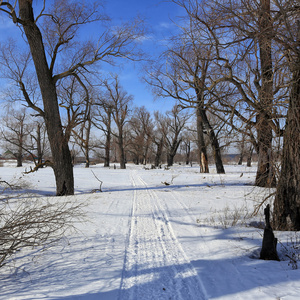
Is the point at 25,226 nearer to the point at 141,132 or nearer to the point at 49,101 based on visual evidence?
the point at 49,101

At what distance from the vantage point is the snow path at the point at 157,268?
273 centimetres

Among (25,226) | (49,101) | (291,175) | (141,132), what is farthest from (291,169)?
(141,132)

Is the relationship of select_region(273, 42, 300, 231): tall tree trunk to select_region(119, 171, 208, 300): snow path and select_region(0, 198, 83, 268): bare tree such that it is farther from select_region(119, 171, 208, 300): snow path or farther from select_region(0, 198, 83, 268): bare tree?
select_region(0, 198, 83, 268): bare tree

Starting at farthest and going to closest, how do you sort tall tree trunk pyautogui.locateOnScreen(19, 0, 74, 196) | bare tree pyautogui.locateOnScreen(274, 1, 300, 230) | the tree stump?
tall tree trunk pyautogui.locateOnScreen(19, 0, 74, 196) < bare tree pyautogui.locateOnScreen(274, 1, 300, 230) < the tree stump

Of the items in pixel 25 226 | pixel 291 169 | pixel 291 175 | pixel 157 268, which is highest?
pixel 291 169

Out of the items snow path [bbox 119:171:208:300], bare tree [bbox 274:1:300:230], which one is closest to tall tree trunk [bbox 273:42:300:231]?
bare tree [bbox 274:1:300:230]

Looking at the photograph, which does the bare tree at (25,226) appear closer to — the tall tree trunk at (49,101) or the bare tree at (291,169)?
the bare tree at (291,169)

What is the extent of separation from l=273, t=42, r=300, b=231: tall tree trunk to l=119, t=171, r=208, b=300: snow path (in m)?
2.20

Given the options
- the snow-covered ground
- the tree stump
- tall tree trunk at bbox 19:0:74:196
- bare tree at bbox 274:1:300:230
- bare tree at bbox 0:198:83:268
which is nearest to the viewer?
the snow-covered ground

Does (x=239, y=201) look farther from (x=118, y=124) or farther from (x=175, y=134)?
(x=175, y=134)

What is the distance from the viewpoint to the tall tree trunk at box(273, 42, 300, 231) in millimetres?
Answer: 4379

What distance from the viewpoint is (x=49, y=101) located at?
926 centimetres

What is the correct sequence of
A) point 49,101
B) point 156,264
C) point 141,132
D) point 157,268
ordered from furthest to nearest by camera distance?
point 141,132
point 49,101
point 156,264
point 157,268

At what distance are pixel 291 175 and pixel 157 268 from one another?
3.14 m
